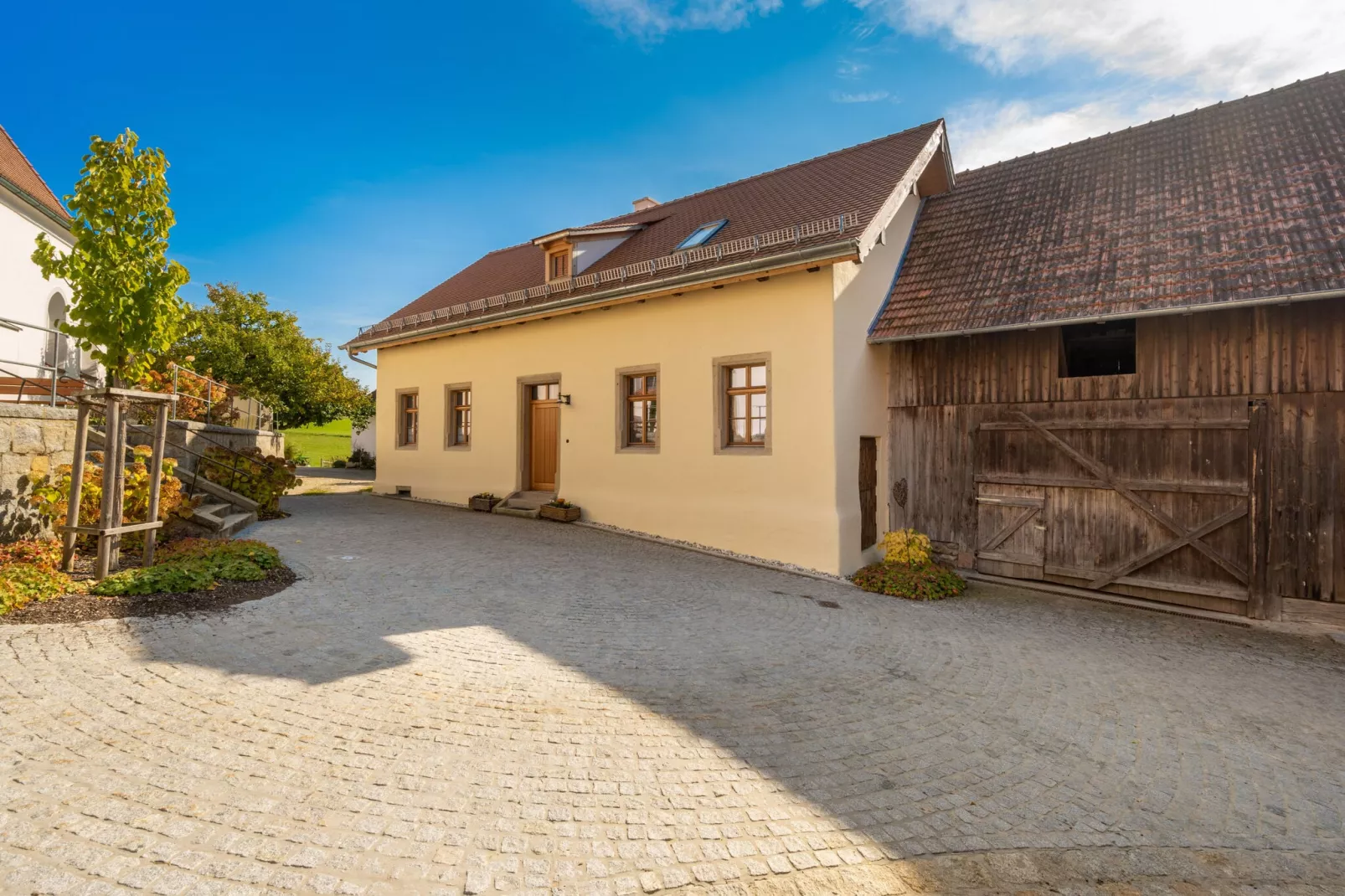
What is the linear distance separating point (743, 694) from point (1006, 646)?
3439 millimetres

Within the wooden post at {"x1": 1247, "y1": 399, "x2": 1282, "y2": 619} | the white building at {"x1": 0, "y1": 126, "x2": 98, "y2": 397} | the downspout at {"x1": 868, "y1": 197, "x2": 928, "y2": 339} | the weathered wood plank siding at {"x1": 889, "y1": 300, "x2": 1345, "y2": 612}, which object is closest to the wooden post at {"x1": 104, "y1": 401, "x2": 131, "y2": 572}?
the white building at {"x1": 0, "y1": 126, "x2": 98, "y2": 397}

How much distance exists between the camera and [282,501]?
1466 centimetres

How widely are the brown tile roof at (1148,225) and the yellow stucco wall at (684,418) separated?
177 centimetres

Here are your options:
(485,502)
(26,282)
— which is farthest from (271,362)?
(485,502)

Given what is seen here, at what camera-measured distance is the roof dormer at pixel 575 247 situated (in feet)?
43.8

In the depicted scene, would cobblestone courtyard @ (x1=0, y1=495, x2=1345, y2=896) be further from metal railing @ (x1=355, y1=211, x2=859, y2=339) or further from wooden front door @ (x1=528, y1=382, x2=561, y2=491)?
wooden front door @ (x1=528, y1=382, x2=561, y2=491)

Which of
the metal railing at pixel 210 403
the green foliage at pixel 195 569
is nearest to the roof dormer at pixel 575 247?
the metal railing at pixel 210 403

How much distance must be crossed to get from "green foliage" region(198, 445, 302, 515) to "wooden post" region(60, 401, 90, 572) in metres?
4.65

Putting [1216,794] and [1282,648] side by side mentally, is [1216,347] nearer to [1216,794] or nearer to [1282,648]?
[1282,648]

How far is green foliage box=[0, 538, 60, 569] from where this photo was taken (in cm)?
614

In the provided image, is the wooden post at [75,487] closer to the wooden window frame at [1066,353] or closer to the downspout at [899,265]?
the downspout at [899,265]

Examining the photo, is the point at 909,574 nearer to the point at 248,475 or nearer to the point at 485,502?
the point at 485,502

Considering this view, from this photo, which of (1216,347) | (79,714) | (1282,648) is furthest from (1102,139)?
(79,714)

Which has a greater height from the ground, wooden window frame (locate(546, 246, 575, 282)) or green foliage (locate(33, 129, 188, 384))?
wooden window frame (locate(546, 246, 575, 282))
